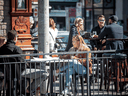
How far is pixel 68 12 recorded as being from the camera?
57.4 feet

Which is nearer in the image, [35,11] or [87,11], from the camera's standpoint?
[35,11]

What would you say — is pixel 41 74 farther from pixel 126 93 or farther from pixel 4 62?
pixel 126 93

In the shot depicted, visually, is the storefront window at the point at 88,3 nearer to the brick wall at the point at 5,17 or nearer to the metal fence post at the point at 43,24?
the brick wall at the point at 5,17

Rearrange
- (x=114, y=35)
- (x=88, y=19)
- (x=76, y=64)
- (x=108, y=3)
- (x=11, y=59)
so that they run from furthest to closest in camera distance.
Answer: (x=108, y=3) → (x=88, y=19) → (x=114, y=35) → (x=76, y=64) → (x=11, y=59)

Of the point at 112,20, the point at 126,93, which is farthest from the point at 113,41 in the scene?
the point at 126,93

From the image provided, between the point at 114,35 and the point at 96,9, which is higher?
the point at 96,9

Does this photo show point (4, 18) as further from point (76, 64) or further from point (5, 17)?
point (76, 64)

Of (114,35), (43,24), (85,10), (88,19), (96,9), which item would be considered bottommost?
(114,35)

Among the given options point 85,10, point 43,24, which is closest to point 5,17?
point 43,24

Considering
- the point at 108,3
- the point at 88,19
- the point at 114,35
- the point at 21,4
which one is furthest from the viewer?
the point at 108,3

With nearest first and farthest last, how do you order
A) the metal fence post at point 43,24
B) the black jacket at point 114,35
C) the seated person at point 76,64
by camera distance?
1. the seated person at point 76,64
2. the metal fence post at point 43,24
3. the black jacket at point 114,35

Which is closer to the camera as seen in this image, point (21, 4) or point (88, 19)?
point (21, 4)

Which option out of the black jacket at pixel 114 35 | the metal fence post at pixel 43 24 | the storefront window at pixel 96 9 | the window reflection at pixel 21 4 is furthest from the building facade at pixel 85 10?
the metal fence post at pixel 43 24

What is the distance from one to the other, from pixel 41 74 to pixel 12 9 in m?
5.26
